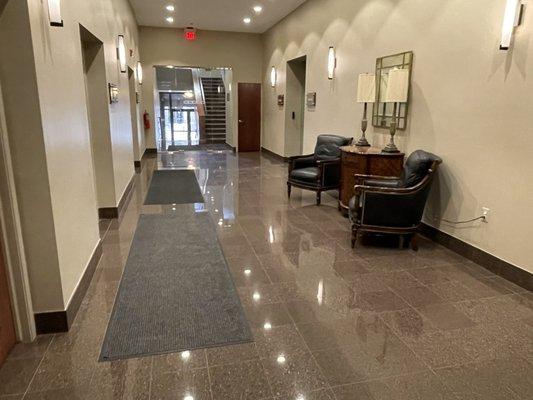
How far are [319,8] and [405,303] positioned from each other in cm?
594

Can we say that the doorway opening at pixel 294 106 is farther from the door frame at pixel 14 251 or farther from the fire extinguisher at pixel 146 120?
the door frame at pixel 14 251

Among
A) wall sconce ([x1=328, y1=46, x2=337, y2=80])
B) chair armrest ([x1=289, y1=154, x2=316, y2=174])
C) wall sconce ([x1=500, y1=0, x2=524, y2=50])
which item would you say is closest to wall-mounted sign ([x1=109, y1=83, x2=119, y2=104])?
chair armrest ([x1=289, y1=154, x2=316, y2=174])

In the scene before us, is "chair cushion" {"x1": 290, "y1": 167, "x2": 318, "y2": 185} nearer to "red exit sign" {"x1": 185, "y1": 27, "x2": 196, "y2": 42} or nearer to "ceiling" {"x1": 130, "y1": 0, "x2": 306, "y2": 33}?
"ceiling" {"x1": 130, "y1": 0, "x2": 306, "y2": 33}

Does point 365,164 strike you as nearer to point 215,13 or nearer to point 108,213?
point 108,213

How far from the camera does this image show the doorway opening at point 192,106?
1400 centimetres

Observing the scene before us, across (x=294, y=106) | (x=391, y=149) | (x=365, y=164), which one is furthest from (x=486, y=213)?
(x=294, y=106)

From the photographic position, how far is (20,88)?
207cm

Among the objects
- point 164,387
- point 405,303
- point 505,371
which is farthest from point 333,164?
point 164,387

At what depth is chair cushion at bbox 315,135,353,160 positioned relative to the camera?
5754mm

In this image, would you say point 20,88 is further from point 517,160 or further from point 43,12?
point 517,160

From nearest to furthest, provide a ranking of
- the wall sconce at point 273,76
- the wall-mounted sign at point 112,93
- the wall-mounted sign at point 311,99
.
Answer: the wall-mounted sign at point 112,93, the wall-mounted sign at point 311,99, the wall sconce at point 273,76

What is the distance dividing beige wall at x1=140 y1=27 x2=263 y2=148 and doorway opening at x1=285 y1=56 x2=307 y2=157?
2.44 meters

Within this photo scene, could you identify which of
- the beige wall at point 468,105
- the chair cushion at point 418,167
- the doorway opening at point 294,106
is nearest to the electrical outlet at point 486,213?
the beige wall at point 468,105

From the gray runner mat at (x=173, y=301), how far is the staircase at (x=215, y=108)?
419 inches
